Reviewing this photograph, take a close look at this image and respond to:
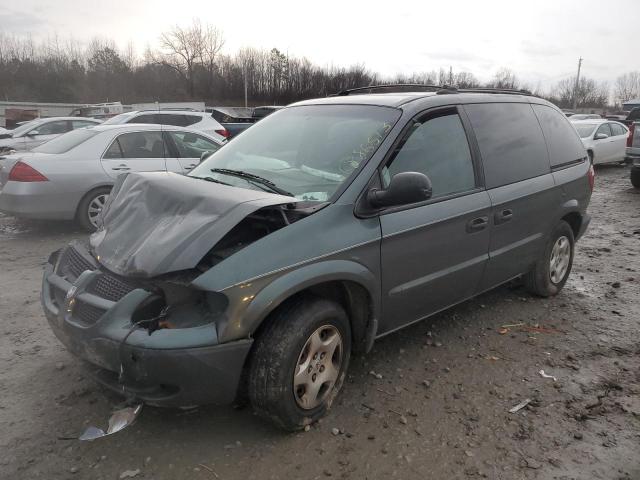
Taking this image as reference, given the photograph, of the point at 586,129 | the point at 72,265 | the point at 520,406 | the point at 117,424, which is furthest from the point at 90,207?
the point at 586,129

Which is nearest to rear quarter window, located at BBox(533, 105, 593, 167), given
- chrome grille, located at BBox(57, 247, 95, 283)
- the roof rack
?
the roof rack

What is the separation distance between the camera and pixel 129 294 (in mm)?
2547

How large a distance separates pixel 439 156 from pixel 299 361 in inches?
69.0

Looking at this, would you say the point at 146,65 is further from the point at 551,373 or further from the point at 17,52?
the point at 551,373

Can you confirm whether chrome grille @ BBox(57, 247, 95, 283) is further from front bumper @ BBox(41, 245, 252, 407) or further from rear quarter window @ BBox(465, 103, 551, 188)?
rear quarter window @ BBox(465, 103, 551, 188)

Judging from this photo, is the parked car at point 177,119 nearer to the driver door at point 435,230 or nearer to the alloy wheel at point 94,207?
the alloy wheel at point 94,207

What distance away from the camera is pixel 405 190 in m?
2.85

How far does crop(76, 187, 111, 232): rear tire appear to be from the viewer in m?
7.07

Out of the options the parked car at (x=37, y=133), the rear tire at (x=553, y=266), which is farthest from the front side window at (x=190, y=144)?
the parked car at (x=37, y=133)

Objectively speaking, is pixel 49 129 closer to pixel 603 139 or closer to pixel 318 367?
pixel 318 367

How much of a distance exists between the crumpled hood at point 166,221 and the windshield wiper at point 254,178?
0.62 feet

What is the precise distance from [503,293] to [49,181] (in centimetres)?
584

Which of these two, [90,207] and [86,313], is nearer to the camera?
[86,313]

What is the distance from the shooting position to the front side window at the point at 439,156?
3.29 meters
